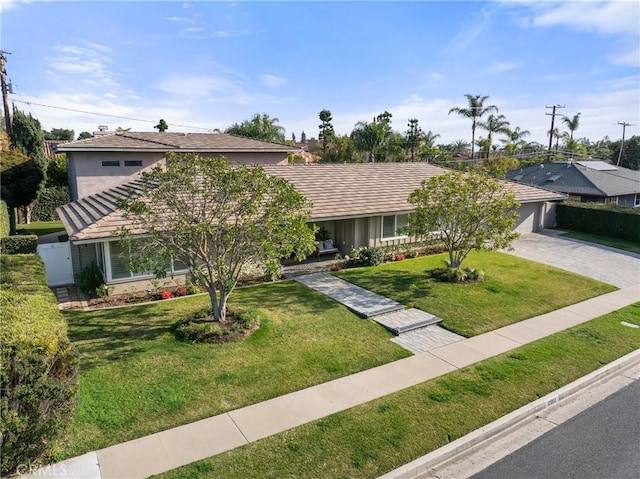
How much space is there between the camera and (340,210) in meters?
18.4

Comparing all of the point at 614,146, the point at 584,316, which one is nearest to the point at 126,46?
the point at 584,316

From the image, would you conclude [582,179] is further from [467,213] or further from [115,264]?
[115,264]

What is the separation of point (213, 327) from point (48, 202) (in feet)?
91.5

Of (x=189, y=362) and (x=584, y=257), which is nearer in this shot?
(x=189, y=362)

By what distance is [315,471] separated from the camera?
249 inches

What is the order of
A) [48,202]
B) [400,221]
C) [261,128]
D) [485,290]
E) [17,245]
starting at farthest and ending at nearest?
[261,128], [48,202], [400,221], [17,245], [485,290]

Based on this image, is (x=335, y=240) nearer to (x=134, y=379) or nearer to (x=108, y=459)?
(x=134, y=379)

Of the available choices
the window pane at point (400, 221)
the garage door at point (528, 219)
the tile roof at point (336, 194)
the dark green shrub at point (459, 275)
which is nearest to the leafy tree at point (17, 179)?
the tile roof at point (336, 194)

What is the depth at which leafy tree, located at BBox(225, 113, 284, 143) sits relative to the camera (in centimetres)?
4444

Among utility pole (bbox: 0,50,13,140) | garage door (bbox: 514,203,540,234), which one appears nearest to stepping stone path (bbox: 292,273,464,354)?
garage door (bbox: 514,203,540,234)

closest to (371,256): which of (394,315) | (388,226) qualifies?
(388,226)

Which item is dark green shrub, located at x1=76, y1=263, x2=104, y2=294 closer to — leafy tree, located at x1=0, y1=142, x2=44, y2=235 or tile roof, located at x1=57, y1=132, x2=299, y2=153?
tile roof, located at x1=57, y1=132, x2=299, y2=153

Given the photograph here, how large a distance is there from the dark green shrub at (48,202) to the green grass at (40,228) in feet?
2.41

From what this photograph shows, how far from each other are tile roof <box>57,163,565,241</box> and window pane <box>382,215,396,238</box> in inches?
30.3
